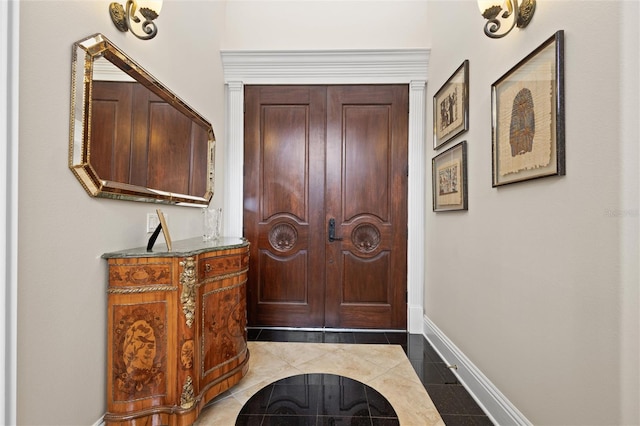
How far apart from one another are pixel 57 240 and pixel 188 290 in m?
0.58

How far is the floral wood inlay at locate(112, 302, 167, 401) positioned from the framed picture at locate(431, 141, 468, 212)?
2.05 meters

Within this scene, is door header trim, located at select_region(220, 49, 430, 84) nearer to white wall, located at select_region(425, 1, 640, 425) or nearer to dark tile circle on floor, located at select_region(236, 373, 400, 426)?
white wall, located at select_region(425, 1, 640, 425)

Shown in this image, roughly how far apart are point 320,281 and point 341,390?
122 centimetres

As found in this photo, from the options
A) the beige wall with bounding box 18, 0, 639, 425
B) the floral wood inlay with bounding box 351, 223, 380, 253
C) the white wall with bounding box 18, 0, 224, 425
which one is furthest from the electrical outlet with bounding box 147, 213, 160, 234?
the floral wood inlay with bounding box 351, 223, 380, 253

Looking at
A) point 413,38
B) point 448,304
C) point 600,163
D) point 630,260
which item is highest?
point 413,38

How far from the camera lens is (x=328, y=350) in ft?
8.56

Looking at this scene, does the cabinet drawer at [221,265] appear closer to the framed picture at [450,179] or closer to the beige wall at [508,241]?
the beige wall at [508,241]

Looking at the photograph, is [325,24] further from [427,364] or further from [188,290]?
[427,364]

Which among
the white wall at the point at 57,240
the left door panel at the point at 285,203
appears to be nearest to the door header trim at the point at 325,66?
the left door panel at the point at 285,203

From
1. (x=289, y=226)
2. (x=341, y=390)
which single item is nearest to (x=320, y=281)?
(x=289, y=226)

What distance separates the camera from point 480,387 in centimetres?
186

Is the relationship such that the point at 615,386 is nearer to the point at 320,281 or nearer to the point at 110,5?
the point at 320,281

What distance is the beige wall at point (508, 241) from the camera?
103 cm

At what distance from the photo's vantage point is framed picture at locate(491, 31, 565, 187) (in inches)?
49.5
